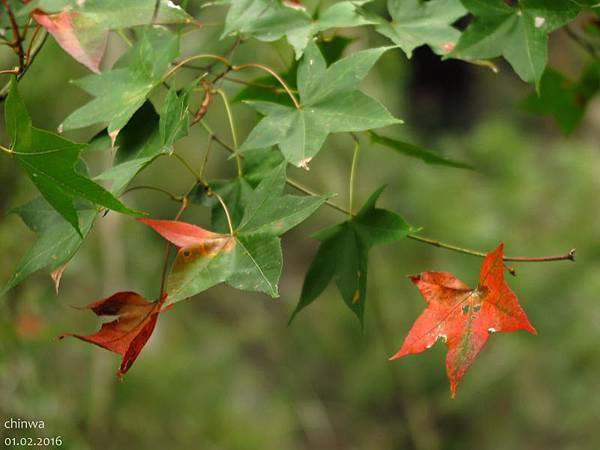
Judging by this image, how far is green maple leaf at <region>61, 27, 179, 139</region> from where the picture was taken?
726 millimetres

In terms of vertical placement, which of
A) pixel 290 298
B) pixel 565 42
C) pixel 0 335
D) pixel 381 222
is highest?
pixel 381 222

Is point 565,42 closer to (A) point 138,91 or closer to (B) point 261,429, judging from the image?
(B) point 261,429

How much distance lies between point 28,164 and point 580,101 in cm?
83

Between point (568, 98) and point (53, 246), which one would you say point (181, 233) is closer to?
point (53, 246)

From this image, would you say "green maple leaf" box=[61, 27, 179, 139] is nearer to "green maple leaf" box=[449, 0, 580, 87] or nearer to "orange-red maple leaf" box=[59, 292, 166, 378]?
"orange-red maple leaf" box=[59, 292, 166, 378]

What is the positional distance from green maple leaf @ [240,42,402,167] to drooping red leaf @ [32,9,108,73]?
15cm

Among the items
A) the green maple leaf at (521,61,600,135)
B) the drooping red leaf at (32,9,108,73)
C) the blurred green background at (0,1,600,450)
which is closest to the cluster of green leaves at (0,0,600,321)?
the drooping red leaf at (32,9,108,73)

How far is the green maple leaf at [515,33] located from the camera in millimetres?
759

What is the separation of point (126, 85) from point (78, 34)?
65 millimetres

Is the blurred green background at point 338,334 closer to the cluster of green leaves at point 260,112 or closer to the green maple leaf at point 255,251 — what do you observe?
the cluster of green leaves at point 260,112

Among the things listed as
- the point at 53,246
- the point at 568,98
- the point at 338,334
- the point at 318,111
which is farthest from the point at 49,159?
the point at 338,334

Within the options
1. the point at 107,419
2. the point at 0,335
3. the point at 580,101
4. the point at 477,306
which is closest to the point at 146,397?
the point at 107,419

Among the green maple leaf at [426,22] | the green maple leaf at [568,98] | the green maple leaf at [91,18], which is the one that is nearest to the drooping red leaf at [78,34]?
the green maple leaf at [91,18]

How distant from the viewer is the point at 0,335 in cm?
171
